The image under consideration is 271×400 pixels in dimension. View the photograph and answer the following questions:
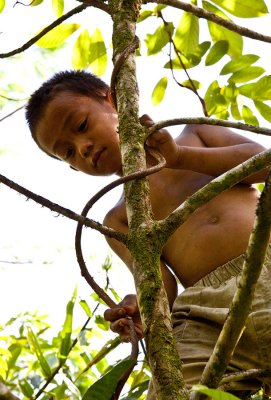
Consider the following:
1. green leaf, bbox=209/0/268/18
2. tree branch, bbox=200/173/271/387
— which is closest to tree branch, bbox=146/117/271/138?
tree branch, bbox=200/173/271/387

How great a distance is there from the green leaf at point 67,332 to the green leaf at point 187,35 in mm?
993

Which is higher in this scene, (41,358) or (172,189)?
(172,189)

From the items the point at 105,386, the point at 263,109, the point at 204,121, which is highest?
the point at 263,109

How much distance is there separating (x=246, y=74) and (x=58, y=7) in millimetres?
694

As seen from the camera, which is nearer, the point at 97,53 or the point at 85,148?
the point at 85,148

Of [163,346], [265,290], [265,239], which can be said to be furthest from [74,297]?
[265,239]

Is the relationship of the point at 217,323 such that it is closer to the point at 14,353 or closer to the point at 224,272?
the point at 224,272

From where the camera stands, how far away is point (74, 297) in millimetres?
2309

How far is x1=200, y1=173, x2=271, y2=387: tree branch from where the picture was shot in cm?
83

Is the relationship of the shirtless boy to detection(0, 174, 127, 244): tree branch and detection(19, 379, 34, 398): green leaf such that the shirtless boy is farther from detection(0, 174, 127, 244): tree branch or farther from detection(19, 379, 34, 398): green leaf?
detection(19, 379, 34, 398): green leaf

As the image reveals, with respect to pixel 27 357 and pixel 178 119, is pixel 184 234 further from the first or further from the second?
pixel 27 357

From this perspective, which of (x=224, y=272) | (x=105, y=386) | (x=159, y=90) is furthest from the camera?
(x=159, y=90)

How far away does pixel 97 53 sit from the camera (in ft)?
7.45

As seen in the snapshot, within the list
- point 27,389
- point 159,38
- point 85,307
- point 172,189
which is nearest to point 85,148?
point 172,189
